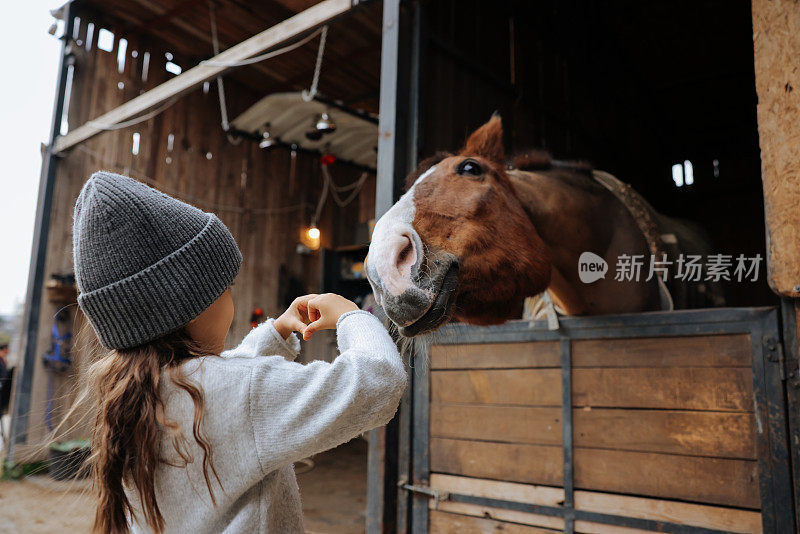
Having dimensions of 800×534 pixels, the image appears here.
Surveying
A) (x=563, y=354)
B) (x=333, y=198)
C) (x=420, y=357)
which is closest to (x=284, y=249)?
(x=333, y=198)

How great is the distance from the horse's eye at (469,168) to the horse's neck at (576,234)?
0.91 feet

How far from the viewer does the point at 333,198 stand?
911 centimetres

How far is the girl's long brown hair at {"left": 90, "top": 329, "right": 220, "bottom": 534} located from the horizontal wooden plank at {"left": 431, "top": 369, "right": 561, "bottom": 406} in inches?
71.1

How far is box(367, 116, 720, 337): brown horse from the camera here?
67.9 inches

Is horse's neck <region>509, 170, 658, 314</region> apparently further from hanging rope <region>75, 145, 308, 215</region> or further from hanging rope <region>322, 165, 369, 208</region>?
hanging rope <region>322, 165, 369, 208</region>

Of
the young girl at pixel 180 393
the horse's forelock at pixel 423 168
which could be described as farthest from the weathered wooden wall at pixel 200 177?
the young girl at pixel 180 393

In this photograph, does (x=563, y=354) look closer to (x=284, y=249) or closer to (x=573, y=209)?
(x=573, y=209)

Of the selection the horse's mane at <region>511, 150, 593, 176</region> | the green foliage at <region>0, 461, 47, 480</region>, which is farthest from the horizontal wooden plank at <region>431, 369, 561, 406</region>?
the green foliage at <region>0, 461, 47, 480</region>

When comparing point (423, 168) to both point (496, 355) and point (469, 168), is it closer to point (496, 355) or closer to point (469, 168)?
point (469, 168)

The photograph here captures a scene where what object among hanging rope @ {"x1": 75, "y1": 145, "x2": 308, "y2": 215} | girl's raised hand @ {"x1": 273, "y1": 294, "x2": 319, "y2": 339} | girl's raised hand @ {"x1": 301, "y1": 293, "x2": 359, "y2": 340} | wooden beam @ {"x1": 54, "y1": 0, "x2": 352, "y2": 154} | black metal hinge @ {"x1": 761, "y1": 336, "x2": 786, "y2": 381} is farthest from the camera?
hanging rope @ {"x1": 75, "y1": 145, "x2": 308, "y2": 215}

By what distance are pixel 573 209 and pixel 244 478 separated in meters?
1.94

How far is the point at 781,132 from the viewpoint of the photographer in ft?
5.85

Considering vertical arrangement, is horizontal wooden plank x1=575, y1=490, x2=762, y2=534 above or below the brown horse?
below

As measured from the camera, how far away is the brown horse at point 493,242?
1.72 m
